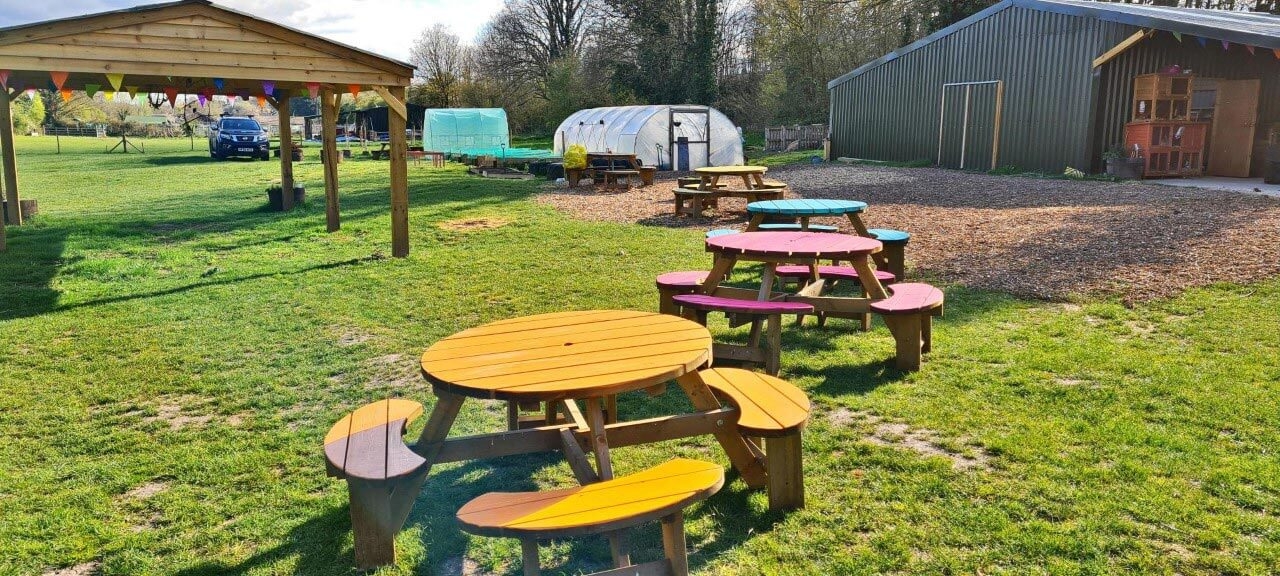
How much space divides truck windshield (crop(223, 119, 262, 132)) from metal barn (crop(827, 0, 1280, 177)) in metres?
22.9

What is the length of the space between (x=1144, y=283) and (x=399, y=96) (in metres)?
7.87

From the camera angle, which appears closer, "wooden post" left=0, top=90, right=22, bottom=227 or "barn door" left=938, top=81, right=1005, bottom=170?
"wooden post" left=0, top=90, right=22, bottom=227

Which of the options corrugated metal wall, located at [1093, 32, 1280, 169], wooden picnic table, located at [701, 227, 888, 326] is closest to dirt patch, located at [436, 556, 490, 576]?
wooden picnic table, located at [701, 227, 888, 326]

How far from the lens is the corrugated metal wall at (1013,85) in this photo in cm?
1733

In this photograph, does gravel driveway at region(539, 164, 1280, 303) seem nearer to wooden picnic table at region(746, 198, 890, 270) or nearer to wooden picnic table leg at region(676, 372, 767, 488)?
wooden picnic table at region(746, 198, 890, 270)

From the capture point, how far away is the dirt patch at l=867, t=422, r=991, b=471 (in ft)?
12.4

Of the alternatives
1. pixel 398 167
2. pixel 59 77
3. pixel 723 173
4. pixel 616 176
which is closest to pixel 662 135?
pixel 616 176

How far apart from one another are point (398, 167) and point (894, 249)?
18.5 feet

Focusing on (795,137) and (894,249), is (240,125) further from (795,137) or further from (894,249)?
(894,249)

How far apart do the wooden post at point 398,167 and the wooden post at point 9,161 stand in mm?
6904

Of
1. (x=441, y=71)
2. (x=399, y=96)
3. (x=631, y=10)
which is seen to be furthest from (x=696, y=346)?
(x=441, y=71)

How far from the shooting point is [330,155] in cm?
1155

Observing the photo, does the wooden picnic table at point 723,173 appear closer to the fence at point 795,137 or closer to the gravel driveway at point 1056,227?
the gravel driveway at point 1056,227

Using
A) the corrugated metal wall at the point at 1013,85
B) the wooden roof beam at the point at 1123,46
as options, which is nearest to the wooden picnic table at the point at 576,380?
the wooden roof beam at the point at 1123,46
